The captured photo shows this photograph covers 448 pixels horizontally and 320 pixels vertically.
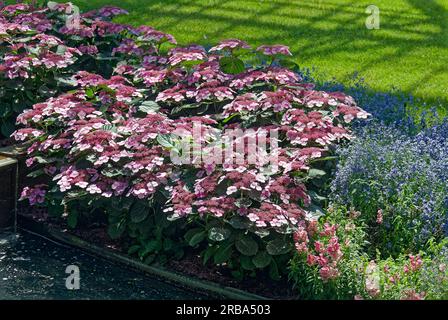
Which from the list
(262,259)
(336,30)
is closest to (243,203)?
(262,259)

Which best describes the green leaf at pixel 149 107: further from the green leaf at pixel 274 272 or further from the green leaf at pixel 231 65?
the green leaf at pixel 274 272

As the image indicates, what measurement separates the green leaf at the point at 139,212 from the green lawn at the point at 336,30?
3.59 meters

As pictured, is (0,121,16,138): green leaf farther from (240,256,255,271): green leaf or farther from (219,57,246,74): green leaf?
Result: (240,256,255,271): green leaf

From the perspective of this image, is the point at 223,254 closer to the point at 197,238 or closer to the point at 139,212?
the point at 197,238

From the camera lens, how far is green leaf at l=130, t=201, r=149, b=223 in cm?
594

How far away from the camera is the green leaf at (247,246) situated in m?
5.52

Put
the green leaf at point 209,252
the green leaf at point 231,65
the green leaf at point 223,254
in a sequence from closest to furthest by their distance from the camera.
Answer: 1. the green leaf at point 223,254
2. the green leaf at point 209,252
3. the green leaf at point 231,65

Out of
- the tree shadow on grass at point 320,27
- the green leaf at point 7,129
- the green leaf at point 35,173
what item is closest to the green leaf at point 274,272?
the green leaf at point 35,173

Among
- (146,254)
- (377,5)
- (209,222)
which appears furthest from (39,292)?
(377,5)

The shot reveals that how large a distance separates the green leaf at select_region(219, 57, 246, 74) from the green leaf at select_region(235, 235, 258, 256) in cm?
189

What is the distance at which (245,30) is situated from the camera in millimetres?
10578

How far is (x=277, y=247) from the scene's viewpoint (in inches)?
217
